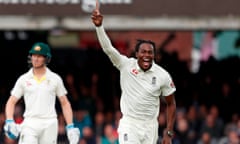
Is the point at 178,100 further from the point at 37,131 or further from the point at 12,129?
the point at 12,129

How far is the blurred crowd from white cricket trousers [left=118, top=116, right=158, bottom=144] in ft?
19.2

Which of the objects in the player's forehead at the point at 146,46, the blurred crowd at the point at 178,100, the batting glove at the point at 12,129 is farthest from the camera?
the blurred crowd at the point at 178,100

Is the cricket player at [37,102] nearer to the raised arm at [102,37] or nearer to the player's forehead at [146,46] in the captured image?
the raised arm at [102,37]

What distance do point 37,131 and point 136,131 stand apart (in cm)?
183

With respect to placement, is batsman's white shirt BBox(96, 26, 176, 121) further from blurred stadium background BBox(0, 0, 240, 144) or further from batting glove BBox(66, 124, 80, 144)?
blurred stadium background BBox(0, 0, 240, 144)

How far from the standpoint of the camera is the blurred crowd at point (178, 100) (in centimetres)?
1811

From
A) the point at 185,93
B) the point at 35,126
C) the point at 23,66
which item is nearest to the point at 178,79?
the point at 185,93

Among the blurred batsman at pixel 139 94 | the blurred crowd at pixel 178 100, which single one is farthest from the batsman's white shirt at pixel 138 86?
the blurred crowd at pixel 178 100

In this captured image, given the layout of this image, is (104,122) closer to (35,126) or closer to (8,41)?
(8,41)

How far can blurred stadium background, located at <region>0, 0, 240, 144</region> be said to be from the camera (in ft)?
58.3

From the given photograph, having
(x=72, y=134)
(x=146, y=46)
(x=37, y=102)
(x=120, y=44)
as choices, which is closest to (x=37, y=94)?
(x=37, y=102)

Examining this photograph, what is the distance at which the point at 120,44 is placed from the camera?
21.2 metres

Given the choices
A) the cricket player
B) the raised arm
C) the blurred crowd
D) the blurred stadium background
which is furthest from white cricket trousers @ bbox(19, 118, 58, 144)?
the blurred crowd

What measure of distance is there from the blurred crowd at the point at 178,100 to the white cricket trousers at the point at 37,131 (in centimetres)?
460
